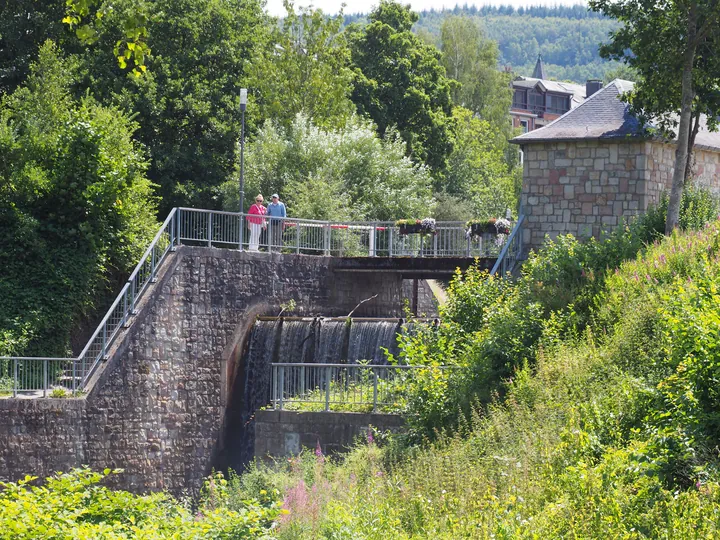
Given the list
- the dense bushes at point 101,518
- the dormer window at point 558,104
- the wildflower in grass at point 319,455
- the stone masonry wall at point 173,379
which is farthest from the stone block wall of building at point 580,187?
the dormer window at point 558,104

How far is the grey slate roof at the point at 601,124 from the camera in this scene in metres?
26.4

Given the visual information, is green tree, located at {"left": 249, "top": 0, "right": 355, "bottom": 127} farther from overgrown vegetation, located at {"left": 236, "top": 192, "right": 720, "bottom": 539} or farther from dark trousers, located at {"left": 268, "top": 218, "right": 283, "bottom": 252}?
overgrown vegetation, located at {"left": 236, "top": 192, "right": 720, "bottom": 539}

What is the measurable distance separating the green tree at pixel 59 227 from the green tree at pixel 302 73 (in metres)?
12.9

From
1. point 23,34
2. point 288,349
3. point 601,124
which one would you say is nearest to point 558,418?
point 288,349

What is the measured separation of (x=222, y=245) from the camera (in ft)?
90.7

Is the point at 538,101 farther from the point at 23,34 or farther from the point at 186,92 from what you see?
the point at 23,34

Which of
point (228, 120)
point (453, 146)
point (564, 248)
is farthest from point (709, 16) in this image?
point (453, 146)

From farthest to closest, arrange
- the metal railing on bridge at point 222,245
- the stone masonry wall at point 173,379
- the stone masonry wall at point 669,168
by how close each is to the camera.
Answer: the stone masonry wall at point 669,168
the metal railing on bridge at point 222,245
the stone masonry wall at point 173,379

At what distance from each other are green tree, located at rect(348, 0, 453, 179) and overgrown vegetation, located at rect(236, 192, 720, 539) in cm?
2955

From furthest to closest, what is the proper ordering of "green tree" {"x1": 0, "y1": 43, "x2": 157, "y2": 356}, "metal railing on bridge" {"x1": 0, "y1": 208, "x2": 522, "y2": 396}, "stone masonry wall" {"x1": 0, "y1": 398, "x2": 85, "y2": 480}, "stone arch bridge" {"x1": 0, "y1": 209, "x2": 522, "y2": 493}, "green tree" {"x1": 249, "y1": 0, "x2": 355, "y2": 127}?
1. "green tree" {"x1": 249, "y1": 0, "x2": 355, "y2": 127}
2. "green tree" {"x1": 0, "y1": 43, "x2": 157, "y2": 356}
3. "metal railing on bridge" {"x1": 0, "y1": 208, "x2": 522, "y2": 396}
4. "stone arch bridge" {"x1": 0, "y1": 209, "x2": 522, "y2": 493}
5. "stone masonry wall" {"x1": 0, "y1": 398, "x2": 85, "y2": 480}

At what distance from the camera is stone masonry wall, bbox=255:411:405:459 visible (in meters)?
18.5

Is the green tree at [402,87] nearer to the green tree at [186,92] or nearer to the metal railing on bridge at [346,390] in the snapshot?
the green tree at [186,92]

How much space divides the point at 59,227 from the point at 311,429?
9008mm

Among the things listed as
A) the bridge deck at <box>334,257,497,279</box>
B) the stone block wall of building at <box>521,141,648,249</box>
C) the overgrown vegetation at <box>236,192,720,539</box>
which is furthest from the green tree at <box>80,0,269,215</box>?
the overgrown vegetation at <box>236,192,720,539</box>
